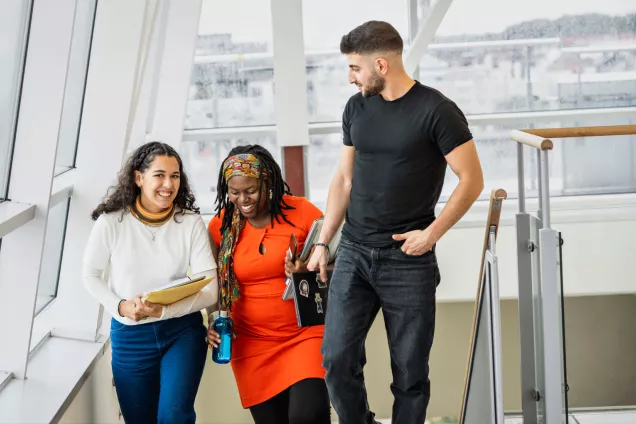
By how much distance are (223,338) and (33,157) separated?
0.93 meters

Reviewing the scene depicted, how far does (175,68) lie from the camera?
518 cm

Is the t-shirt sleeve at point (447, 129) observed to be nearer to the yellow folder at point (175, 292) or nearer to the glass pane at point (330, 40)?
the yellow folder at point (175, 292)

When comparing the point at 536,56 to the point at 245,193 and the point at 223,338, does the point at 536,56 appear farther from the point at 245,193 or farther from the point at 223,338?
the point at 223,338

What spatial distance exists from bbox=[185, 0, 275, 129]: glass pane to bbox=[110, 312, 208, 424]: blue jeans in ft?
12.8

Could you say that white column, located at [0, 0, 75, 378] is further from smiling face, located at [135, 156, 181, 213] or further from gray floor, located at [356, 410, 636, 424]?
gray floor, located at [356, 410, 636, 424]

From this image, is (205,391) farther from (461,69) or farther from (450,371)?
A: (461,69)

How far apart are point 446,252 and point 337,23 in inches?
83.7

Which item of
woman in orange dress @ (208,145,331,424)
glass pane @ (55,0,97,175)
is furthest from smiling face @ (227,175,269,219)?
glass pane @ (55,0,97,175)

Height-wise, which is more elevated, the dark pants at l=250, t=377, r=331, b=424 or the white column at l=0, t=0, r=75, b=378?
the white column at l=0, t=0, r=75, b=378

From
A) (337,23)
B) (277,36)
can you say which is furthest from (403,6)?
(277,36)

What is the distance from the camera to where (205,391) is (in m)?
6.17

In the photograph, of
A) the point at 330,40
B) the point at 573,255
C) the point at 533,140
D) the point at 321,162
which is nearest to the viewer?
the point at 533,140

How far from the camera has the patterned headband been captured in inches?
122

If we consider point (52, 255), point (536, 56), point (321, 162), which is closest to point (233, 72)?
point (321, 162)
